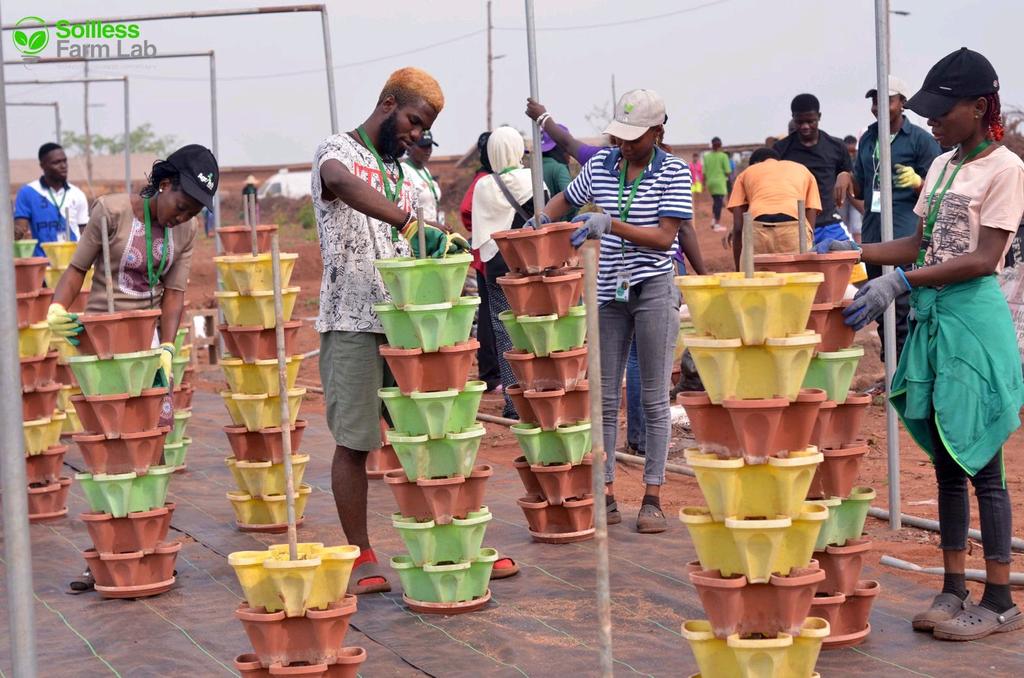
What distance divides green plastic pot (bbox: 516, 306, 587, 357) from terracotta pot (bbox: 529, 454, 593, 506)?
1.82 ft

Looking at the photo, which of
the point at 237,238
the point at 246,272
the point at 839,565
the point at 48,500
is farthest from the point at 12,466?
the point at 237,238

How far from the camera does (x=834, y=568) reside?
463 centimetres

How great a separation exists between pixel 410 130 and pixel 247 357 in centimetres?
202

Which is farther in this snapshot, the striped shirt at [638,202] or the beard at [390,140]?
the striped shirt at [638,202]

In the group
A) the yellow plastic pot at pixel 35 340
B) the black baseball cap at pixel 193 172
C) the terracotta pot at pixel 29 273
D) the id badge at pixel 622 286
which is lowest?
the yellow plastic pot at pixel 35 340

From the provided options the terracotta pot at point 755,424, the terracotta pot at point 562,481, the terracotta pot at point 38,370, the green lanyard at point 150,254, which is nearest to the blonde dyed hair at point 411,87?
the green lanyard at point 150,254

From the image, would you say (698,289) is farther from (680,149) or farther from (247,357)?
(680,149)

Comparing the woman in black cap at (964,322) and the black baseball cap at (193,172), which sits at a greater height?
the black baseball cap at (193,172)

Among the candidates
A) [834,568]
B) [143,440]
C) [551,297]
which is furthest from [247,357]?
[834,568]

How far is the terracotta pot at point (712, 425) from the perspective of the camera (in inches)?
153

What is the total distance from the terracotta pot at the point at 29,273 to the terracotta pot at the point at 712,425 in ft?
16.3

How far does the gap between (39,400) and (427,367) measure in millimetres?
3495

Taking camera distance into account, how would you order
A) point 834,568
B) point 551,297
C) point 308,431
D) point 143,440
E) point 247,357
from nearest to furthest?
point 834,568 → point 143,440 → point 551,297 → point 247,357 → point 308,431

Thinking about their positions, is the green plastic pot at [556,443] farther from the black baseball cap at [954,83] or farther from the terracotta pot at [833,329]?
the black baseball cap at [954,83]
